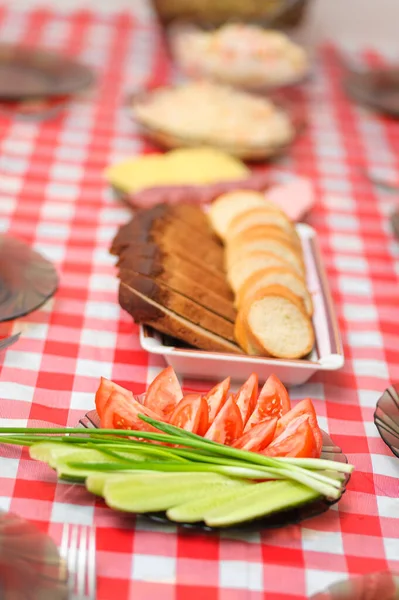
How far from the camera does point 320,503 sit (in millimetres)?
1330

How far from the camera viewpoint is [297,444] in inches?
54.0

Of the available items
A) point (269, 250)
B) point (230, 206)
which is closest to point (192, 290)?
point (269, 250)

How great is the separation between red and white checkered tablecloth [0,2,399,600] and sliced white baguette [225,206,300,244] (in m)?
0.23

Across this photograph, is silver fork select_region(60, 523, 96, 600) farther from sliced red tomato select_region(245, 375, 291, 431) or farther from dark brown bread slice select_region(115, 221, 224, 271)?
dark brown bread slice select_region(115, 221, 224, 271)

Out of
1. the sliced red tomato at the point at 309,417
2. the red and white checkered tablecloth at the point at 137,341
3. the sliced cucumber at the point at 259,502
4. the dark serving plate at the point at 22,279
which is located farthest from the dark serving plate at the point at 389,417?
the dark serving plate at the point at 22,279

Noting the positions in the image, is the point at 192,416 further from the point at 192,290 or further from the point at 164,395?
the point at 192,290

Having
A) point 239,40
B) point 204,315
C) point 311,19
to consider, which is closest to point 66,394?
point 204,315

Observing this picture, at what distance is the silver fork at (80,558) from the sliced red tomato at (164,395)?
29 cm

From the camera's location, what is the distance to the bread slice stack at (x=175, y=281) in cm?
168

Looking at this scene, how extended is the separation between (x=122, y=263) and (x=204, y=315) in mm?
245

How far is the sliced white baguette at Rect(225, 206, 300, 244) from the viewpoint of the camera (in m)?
2.06

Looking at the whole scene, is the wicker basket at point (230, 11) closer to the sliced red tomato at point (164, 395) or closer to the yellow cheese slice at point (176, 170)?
the yellow cheese slice at point (176, 170)

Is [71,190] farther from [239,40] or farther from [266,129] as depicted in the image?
[239,40]

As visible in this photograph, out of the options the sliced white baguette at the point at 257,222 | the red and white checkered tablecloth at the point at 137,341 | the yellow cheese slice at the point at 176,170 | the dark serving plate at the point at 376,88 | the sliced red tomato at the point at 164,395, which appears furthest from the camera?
the dark serving plate at the point at 376,88
